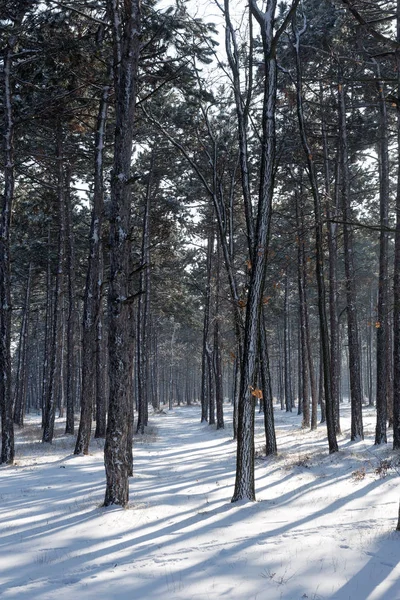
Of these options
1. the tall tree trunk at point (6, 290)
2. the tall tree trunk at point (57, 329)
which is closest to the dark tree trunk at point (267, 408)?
the tall tree trunk at point (6, 290)

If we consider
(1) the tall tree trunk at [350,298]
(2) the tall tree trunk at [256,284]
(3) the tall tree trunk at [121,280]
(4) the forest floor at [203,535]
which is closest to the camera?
(4) the forest floor at [203,535]

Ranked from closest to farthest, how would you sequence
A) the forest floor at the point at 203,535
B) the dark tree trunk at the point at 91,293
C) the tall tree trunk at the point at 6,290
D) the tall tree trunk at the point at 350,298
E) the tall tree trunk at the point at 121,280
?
the forest floor at the point at 203,535, the tall tree trunk at the point at 121,280, the tall tree trunk at the point at 6,290, the dark tree trunk at the point at 91,293, the tall tree trunk at the point at 350,298

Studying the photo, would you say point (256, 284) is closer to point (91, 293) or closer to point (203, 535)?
point (203, 535)

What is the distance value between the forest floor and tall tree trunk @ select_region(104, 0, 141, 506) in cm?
71

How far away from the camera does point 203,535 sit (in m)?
6.16

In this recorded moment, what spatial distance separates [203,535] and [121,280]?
4.00m

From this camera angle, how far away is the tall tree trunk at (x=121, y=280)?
7.63 m

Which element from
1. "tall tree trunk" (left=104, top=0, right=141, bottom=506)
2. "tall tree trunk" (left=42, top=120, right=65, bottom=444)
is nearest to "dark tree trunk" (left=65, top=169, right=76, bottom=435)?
"tall tree trunk" (left=42, top=120, right=65, bottom=444)

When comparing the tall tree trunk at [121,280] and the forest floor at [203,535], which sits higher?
the tall tree trunk at [121,280]

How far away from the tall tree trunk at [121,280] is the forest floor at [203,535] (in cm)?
71

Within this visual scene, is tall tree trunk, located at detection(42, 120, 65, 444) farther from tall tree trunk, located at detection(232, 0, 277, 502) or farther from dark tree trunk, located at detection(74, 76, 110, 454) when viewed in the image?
tall tree trunk, located at detection(232, 0, 277, 502)

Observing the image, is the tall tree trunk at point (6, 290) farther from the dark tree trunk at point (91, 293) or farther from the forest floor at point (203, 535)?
the dark tree trunk at point (91, 293)

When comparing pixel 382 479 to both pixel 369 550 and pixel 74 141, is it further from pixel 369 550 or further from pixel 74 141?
pixel 74 141

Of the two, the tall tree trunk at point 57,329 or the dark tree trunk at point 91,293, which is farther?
the tall tree trunk at point 57,329
